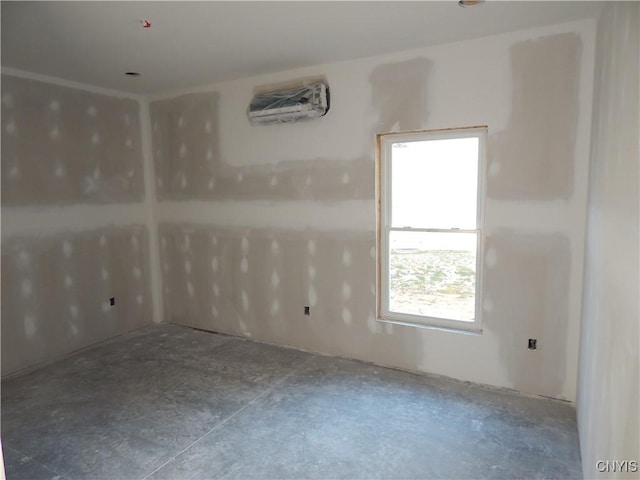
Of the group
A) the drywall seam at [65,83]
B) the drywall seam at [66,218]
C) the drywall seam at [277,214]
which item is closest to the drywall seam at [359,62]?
the drywall seam at [65,83]

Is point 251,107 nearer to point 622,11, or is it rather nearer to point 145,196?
point 145,196

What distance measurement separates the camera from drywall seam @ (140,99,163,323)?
496cm

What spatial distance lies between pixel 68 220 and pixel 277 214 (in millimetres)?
2140

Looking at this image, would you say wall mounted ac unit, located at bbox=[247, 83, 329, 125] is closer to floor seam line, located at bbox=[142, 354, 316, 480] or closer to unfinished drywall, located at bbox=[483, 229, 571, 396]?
unfinished drywall, located at bbox=[483, 229, 571, 396]

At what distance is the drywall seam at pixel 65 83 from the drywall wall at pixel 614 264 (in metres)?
4.50

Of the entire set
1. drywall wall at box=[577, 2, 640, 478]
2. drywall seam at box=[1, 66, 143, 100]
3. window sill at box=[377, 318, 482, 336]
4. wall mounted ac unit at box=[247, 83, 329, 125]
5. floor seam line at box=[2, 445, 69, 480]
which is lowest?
floor seam line at box=[2, 445, 69, 480]

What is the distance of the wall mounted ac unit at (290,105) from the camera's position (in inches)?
146

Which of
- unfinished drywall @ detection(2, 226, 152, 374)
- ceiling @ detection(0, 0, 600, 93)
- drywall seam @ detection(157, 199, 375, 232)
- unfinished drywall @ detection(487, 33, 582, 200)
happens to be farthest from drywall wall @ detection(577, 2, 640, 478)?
unfinished drywall @ detection(2, 226, 152, 374)

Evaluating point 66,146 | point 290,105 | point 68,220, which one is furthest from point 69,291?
point 290,105

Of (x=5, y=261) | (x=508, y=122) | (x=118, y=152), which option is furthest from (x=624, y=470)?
(x=118, y=152)

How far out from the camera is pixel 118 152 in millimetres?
4695

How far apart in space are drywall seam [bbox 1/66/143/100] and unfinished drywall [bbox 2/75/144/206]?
0.04 metres

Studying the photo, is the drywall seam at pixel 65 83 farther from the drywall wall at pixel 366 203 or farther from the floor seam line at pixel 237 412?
the floor seam line at pixel 237 412

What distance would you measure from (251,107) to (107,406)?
2.87 meters
